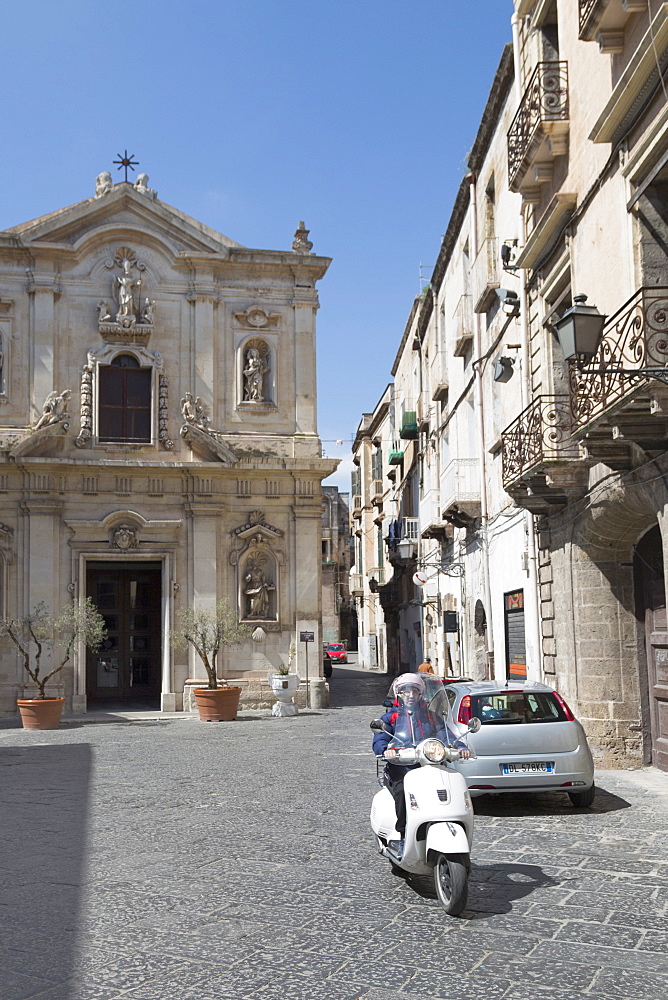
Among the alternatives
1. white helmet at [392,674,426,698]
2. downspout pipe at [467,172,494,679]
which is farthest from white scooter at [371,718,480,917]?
downspout pipe at [467,172,494,679]

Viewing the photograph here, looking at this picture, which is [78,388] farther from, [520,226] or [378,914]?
[378,914]

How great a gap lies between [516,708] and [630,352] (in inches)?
153

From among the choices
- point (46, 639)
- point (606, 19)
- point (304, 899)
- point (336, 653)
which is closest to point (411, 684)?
point (304, 899)

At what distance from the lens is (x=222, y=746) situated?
17.4m

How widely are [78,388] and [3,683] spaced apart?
7189 mm

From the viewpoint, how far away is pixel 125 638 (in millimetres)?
27609

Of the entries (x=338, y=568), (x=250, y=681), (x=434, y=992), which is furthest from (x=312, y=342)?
(x=338, y=568)

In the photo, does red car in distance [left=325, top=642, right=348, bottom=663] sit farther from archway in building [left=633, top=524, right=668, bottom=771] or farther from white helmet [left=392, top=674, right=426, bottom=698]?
white helmet [left=392, top=674, right=426, bottom=698]

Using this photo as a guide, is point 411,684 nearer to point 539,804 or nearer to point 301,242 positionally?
point 539,804

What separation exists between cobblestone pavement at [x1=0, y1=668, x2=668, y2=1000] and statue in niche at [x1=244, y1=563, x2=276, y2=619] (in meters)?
12.4

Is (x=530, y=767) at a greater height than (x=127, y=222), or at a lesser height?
lesser

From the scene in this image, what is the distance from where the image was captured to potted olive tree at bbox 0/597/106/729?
21.5 m

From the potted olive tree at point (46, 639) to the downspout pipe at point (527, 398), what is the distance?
10.3 meters

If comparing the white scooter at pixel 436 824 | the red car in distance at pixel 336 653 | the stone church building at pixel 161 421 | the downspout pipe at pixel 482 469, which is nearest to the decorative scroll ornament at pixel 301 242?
the stone church building at pixel 161 421
